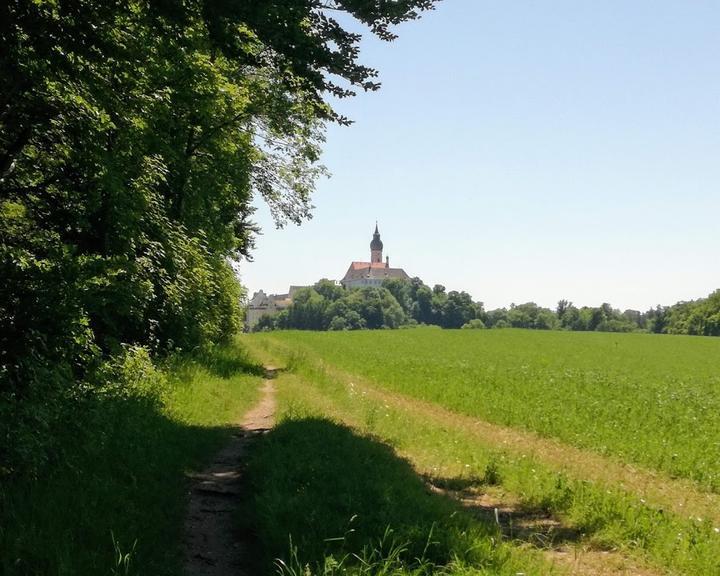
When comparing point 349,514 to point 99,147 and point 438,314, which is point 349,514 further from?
point 438,314

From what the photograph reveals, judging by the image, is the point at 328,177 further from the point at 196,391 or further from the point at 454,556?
the point at 454,556

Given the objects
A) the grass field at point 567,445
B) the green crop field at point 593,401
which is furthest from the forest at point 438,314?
the grass field at point 567,445

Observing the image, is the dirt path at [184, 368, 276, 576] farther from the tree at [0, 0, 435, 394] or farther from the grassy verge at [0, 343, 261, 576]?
the tree at [0, 0, 435, 394]

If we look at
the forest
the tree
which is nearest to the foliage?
the tree

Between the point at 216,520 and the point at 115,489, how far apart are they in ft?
3.62

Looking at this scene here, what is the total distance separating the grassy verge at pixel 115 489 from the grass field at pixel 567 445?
154 cm

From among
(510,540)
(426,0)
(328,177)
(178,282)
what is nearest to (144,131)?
(178,282)

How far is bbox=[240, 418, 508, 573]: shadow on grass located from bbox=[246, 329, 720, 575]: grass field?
0.36 m

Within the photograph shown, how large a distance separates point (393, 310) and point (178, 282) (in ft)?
465

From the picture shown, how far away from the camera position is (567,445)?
13016 millimetres

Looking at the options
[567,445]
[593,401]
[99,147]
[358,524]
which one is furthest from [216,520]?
[593,401]

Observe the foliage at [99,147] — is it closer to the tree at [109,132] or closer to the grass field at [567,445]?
the tree at [109,132]

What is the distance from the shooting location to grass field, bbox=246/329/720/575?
6.62 meters

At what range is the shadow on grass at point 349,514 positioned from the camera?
5008 mm
